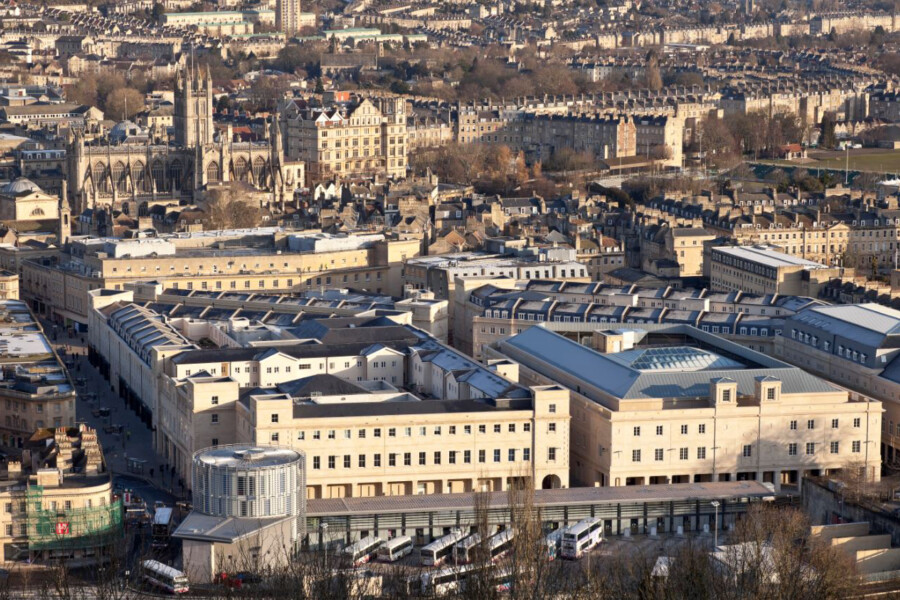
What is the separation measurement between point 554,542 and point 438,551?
186 centimetres

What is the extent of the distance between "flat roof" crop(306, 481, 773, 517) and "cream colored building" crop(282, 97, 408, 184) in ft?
143

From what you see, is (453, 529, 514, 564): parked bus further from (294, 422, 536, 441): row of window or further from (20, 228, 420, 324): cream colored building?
(20, 228, 420, 324): cream colored building

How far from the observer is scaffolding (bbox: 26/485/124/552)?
33.0 metres

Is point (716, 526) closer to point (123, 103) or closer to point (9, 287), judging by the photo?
point (9, 287)

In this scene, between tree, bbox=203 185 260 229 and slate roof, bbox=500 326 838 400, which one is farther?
tree, bbox=203 185 260 229

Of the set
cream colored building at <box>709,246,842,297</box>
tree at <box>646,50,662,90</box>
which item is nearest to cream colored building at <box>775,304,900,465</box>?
cream colored building at <box>709,246,842,297</box>

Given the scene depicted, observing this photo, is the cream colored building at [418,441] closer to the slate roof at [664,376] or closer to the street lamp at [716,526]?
the slate roof at [664,376]

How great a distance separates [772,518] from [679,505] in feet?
9.22

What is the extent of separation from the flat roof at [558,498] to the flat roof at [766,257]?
18061mm

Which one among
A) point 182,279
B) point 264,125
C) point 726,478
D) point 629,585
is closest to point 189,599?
point 629,585

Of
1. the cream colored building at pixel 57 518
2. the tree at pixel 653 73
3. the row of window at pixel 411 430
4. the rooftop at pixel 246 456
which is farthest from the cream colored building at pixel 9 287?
the tree at pixel 653 73

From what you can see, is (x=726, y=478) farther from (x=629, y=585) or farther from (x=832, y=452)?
(x=629, y=585)

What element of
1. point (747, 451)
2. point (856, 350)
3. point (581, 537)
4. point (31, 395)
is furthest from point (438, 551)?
point (856, 350)

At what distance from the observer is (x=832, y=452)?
37562 mm
